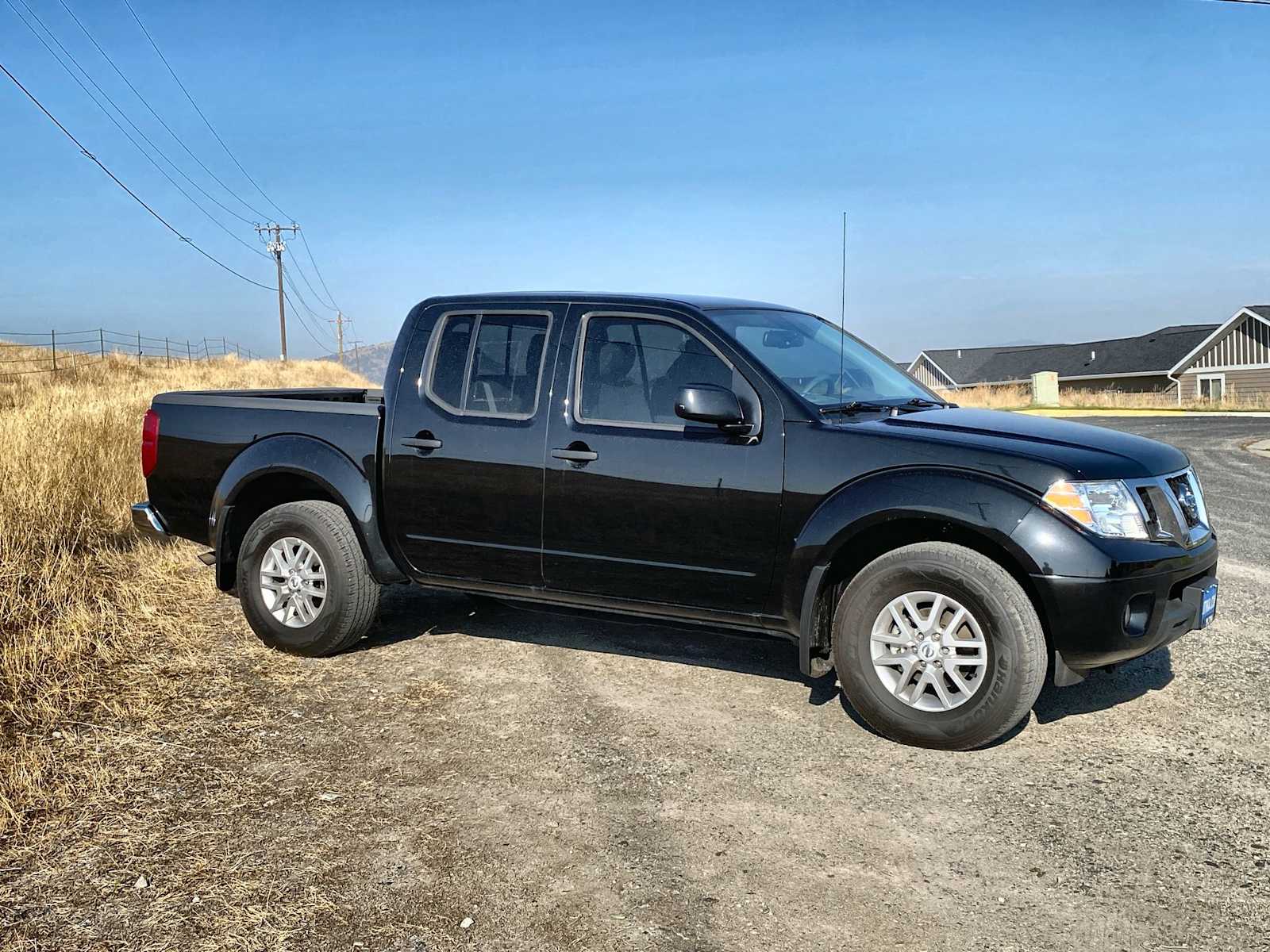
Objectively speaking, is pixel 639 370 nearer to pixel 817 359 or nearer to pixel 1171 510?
pixel 817 359

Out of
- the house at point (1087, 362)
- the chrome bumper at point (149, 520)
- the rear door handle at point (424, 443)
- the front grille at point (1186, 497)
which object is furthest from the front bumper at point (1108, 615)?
the house at point (1087, 362)

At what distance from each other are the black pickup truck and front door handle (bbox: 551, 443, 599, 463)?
15mm

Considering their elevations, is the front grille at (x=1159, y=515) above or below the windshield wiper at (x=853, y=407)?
below

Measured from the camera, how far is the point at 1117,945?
2855 mm

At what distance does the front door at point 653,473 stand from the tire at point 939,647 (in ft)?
1.71

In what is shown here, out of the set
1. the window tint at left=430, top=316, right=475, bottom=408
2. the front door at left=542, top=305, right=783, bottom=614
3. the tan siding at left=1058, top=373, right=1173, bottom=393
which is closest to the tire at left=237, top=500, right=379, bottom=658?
the window tint at left=430, top=316, right=475, bottom=408

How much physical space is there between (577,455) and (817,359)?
1.35 meters

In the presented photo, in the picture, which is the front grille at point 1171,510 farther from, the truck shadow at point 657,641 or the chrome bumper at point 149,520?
the chrome bumper at point 149,520

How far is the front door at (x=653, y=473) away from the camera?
4727 mm

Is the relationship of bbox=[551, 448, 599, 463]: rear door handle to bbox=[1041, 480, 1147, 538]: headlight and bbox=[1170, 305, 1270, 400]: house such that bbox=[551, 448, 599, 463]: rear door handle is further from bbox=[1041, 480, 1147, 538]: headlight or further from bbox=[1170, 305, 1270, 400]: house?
bbox=[1170, 305, 1270, 400]: house

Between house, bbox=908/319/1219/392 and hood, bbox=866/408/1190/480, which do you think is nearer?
hood, bbox=866/408/1190/480

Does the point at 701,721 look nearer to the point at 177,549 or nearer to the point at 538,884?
the point at 538,884

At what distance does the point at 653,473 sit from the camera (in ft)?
16.0

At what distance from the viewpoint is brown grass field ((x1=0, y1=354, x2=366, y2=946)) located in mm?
3975
